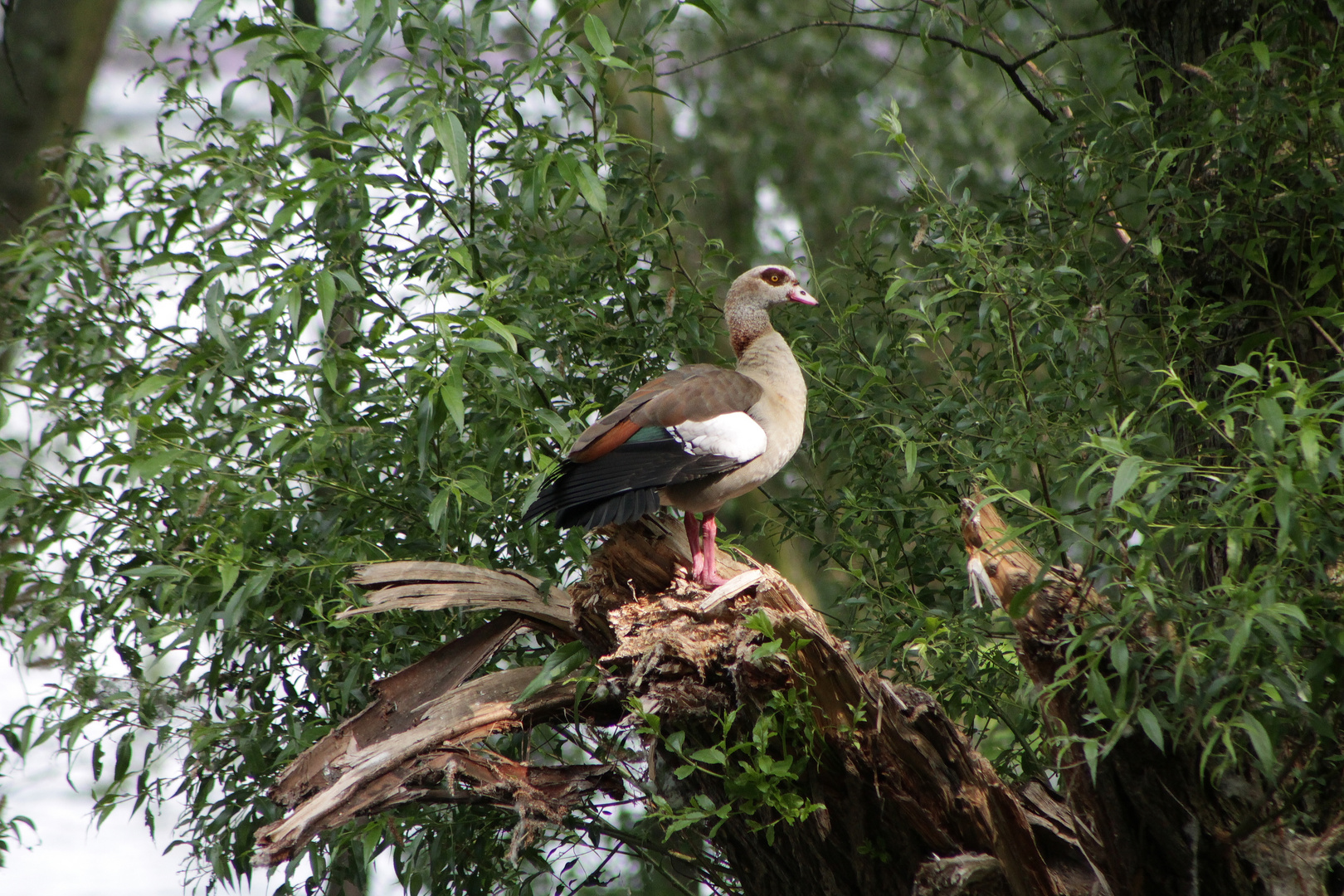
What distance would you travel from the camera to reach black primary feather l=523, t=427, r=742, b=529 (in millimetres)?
2994

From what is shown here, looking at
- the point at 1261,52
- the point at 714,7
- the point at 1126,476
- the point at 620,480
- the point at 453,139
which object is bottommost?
the point at 1126,476

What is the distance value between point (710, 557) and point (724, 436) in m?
0.35

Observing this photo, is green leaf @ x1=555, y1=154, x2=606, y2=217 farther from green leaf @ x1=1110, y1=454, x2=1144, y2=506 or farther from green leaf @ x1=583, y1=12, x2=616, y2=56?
green leaf @ x1=1110, y1=454, x2=1144, y2=506

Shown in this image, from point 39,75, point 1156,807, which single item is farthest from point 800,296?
point 39,75

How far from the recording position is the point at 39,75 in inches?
178

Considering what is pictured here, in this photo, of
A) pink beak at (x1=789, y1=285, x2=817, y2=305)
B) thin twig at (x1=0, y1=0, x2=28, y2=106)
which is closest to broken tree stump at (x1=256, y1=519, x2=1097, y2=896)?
pink beak at (x1=789, y1=285, x2=817, y2=305)

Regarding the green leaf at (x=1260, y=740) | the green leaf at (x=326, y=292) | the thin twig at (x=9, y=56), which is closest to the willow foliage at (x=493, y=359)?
the green leaf at (x=326, y=292)

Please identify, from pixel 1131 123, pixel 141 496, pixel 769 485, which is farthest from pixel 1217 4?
pixel 769 485

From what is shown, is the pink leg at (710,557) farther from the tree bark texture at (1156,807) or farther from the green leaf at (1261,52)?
the green leaf at (1261,52)

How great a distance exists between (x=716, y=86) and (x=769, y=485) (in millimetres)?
3009

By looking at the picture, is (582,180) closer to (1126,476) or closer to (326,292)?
(326,292)

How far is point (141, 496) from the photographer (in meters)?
3.41

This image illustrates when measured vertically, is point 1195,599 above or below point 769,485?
below

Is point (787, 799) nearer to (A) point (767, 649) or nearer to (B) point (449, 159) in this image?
(A) point (767, 649)
